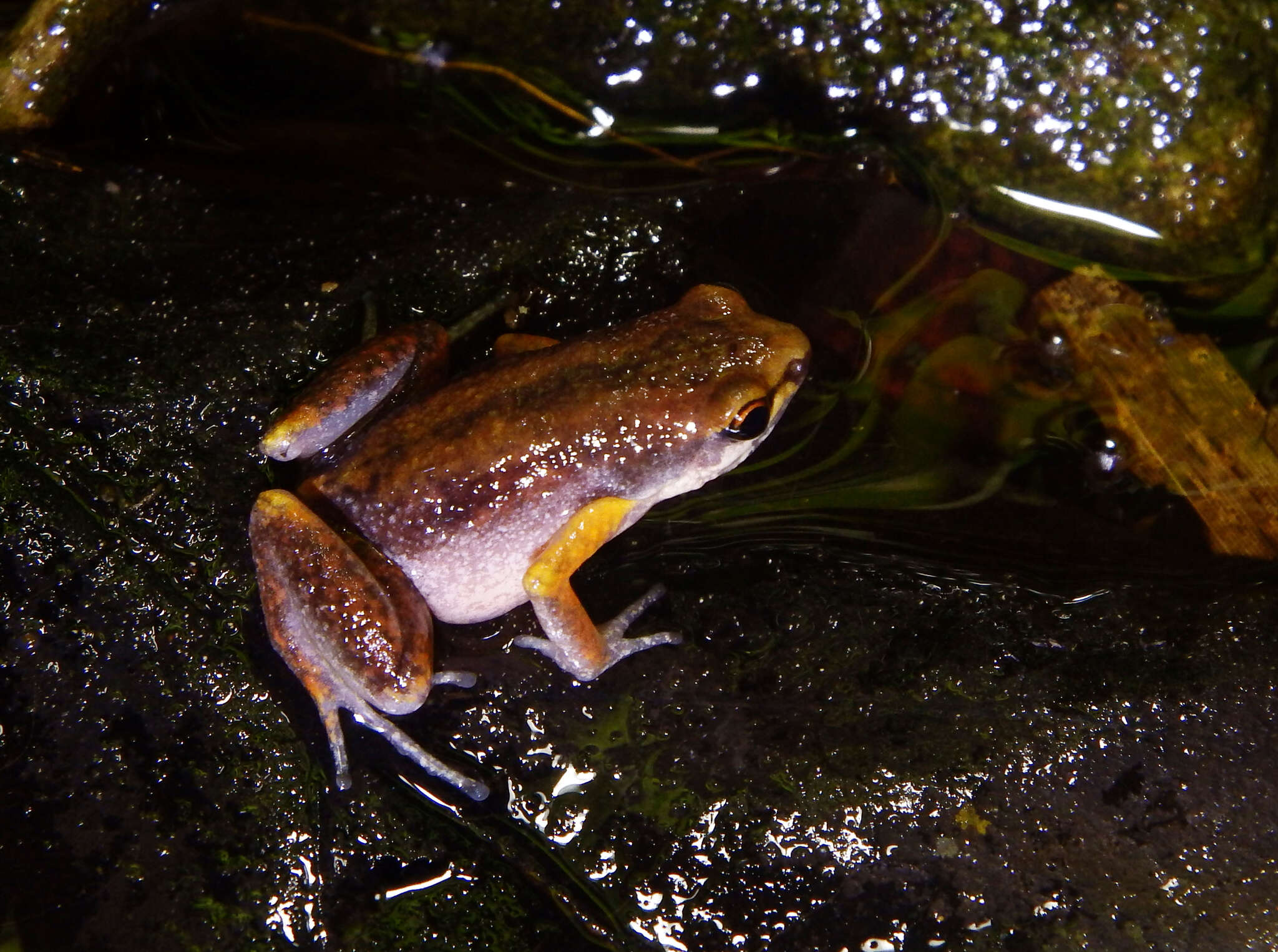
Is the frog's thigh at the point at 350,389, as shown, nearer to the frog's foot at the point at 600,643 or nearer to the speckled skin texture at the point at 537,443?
the speckled skin texture at the point at 537,443

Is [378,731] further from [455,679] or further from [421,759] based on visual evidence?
[455,679]

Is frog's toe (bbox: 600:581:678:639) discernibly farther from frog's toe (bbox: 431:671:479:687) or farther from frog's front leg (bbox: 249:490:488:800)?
frog's front leg (bbox: 249:490:488:800)

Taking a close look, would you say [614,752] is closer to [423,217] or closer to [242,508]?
[242,508]

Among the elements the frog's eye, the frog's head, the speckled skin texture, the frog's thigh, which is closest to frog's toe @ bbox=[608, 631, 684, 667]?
the speckled skin texture

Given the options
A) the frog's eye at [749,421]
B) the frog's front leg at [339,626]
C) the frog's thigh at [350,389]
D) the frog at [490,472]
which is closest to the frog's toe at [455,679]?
the frog at [490,472]

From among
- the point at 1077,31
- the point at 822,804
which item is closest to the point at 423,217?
the point at 822,804

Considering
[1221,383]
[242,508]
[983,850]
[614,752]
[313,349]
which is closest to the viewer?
[983,850]

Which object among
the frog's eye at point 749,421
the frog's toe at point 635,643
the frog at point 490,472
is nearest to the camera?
the frog at point 490,472
